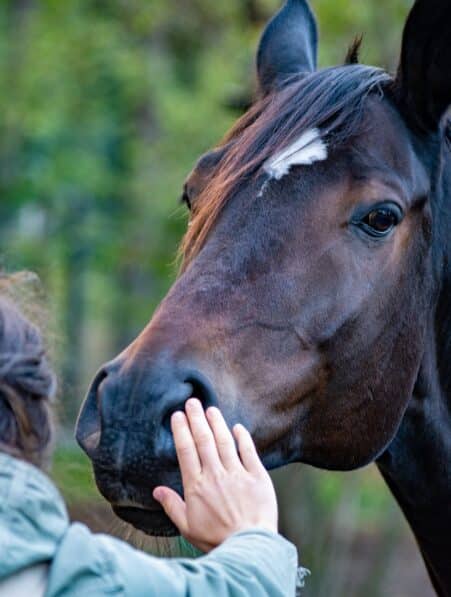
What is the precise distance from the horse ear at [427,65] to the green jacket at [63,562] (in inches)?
63.8

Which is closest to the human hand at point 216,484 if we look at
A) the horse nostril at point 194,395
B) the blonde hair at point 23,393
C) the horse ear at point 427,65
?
the horse nostril at point 194,395

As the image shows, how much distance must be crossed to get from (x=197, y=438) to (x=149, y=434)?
0.70 feet

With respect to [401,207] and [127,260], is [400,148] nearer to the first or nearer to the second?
[401,207]

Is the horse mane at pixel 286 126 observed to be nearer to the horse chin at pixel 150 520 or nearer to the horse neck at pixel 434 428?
the horse neck at pixel 434 428

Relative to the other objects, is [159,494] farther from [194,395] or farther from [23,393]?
[23,393]

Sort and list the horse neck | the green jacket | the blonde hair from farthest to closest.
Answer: the horse neck, the blonde hair, the green jacket

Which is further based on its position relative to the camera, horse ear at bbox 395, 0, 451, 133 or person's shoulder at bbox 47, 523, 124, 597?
horse ear at bbox 395, 0, 451, 133

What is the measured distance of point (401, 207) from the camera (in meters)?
3.16

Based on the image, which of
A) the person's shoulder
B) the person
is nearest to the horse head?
the person

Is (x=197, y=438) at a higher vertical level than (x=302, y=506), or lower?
higher

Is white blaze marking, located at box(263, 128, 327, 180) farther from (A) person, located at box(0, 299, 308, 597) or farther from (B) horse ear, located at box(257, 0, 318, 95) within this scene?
(A) person, located at box(0, 299, 308, 597)

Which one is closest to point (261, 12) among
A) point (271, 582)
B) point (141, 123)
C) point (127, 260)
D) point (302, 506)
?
point (127, 260)

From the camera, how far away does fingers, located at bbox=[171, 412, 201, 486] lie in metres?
2.42

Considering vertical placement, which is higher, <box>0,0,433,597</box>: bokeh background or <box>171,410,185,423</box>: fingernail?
<box>171,410,185,423</box>: fingernail
